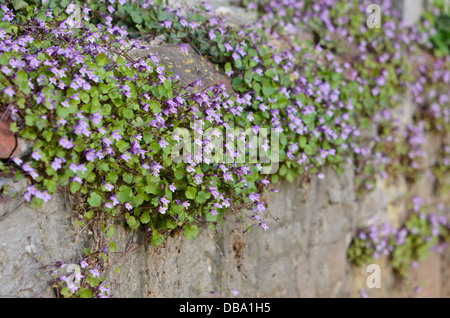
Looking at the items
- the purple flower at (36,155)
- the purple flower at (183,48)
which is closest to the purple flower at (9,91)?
the purple flower at (36,155)

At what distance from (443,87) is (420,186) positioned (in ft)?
3.57

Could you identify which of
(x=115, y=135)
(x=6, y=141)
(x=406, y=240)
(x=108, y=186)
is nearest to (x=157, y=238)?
(x=108, y=186)

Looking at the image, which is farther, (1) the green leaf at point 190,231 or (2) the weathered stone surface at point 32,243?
(1) the green leaf at point 190,231

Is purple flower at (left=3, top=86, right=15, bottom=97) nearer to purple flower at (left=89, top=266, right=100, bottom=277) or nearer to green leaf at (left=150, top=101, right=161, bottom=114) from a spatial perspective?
green leaf at (left=150, top=101, right=161, bottom=114)

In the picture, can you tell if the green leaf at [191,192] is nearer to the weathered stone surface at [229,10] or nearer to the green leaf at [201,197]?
the green leaf at [201,197]

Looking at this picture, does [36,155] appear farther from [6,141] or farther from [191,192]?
[191,192]

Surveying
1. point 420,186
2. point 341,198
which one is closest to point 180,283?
point 341,198

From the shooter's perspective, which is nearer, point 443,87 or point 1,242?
point 1,242

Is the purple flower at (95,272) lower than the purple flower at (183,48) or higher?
lower

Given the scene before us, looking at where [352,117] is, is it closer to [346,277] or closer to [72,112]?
[346,277]

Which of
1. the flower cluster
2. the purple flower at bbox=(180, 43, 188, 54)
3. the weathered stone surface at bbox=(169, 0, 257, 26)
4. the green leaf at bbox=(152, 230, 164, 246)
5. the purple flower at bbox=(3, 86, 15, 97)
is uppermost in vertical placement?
the weathered stone surface at bbox=(169, 0, 257, 26)

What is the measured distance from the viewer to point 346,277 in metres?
4.17

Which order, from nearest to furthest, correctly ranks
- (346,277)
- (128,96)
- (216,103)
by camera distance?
(128,96) < (216,103) < (346,277)

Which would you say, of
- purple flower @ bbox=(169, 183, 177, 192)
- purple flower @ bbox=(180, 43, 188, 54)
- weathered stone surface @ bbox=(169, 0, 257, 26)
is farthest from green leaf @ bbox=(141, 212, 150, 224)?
weathered stone surface @ bbox=(169, 0, 257, 26)
